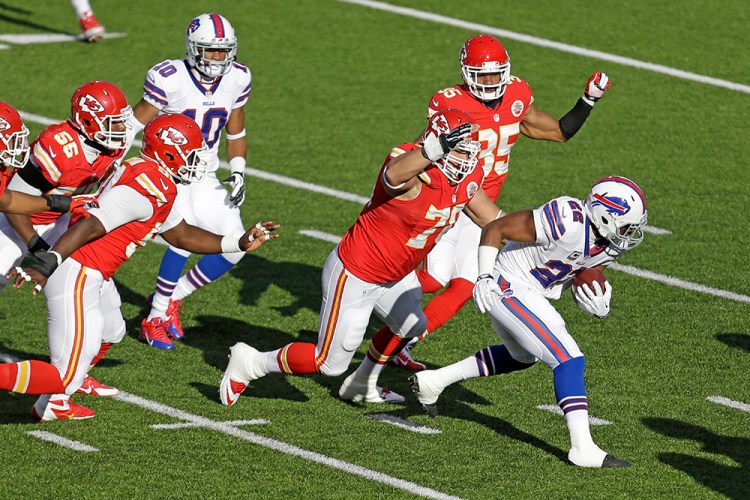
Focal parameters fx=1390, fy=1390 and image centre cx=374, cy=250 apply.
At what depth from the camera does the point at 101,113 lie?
752 cm

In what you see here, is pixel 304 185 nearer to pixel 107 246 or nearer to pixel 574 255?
pixel 107 246

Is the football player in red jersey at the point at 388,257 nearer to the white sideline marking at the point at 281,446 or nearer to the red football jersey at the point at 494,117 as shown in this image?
the white sideline marking at the point at 281,446

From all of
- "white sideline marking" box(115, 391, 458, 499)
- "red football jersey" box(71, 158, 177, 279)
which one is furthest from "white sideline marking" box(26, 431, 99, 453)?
"red football jersey" box(71, 158, 177, 279)

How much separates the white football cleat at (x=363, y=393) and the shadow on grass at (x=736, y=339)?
7.47 feet

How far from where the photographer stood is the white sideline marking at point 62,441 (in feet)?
22.9

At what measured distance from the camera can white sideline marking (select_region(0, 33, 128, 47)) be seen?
1476 centimetres

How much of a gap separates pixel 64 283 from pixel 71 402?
0.82m

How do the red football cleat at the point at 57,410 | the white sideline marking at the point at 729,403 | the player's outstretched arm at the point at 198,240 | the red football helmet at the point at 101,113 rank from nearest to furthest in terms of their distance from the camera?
the red football cleat at the point at 57,410 < the player's outstretched arm at the point at 198,240 < the red football helmet at the point at 101,113 < the white sideline marking at the point at 729,403

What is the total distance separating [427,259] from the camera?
8.64 metres

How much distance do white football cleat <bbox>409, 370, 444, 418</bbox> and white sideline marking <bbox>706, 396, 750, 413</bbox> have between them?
159 cm

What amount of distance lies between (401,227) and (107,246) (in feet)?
5.02

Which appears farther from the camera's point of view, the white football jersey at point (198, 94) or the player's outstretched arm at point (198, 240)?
the white football jersey at point (198, 94)

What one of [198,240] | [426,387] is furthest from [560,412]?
[198,240]


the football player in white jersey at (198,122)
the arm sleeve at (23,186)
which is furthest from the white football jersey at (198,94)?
the arm sleeve at (23,186)
